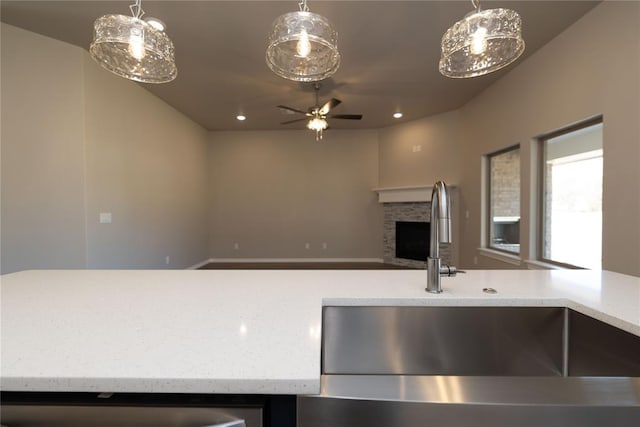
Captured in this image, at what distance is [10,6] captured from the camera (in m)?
2.38

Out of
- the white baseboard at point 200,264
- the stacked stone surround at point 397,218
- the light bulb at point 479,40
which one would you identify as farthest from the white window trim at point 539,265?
the white baseboard at point 200,264

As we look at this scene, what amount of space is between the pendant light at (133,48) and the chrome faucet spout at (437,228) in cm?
136

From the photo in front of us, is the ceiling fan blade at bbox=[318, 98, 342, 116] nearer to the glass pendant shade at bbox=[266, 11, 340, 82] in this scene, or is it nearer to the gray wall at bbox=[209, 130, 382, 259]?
the glass pendant shade at bbox=[266, 11, 340, 82]

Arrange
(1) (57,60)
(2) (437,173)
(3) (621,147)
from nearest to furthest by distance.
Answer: (3) (621,147) < (1) (57,60) < (2) (437,173)

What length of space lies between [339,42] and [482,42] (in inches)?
79.5

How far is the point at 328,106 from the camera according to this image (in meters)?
3.65

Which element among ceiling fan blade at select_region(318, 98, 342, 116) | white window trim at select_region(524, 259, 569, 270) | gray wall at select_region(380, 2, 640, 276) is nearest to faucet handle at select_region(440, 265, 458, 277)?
gray wall at select_region(380, 2, 640, 276)

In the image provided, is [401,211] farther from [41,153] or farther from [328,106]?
[41,153]

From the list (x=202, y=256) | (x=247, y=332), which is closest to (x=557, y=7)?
(x=247, y=332)

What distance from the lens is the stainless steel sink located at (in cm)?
54

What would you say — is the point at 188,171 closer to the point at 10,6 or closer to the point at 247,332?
the point at 10,6

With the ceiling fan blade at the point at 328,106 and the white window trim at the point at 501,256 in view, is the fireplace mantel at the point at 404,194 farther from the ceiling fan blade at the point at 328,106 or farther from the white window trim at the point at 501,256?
the ceiling fan blade at the point at 328,106

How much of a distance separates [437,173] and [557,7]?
307cm

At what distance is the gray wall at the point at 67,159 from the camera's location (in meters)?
2.68
